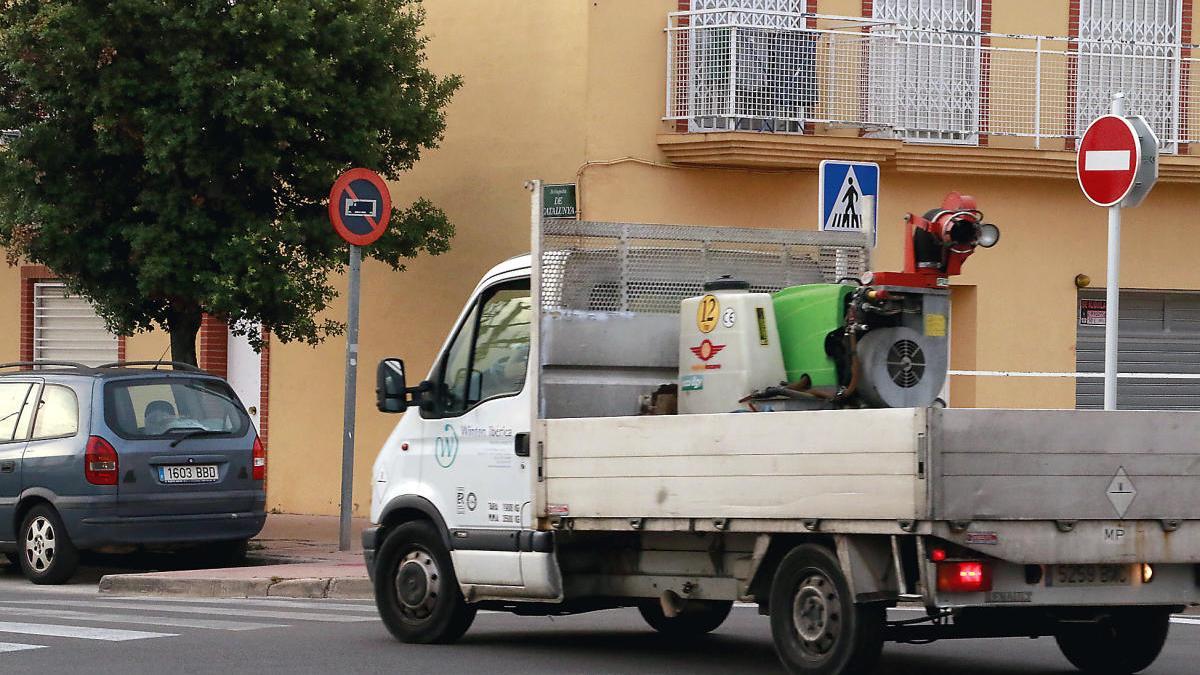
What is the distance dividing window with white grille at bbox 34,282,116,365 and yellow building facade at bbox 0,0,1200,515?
4.00 metres

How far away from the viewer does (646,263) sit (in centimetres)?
1045

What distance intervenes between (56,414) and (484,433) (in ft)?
19.7

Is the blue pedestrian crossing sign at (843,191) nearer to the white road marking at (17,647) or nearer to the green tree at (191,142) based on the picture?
the green tree at (191,142)

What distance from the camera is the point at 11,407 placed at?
1557 centimetres

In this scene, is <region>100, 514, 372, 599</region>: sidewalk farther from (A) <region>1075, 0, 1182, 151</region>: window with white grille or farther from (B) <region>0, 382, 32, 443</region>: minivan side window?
(A) <region>1075, 0, 1182, 151</region>: window with white grille

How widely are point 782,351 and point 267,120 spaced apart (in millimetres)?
8285

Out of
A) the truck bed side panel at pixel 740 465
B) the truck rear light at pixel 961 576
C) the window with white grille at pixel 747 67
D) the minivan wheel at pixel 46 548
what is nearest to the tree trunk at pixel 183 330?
the minivan wheel at pixel 46 548

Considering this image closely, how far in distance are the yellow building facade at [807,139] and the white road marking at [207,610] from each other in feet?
Answer: 23.3

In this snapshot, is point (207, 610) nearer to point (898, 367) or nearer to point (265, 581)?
point (265, 581)

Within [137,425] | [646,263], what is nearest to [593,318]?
[646,263]

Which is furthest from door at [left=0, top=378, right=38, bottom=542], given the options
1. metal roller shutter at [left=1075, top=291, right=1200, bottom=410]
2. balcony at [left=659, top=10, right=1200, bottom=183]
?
metal roller shutter at [left=1075, top=291, right=1200, bottom=410]

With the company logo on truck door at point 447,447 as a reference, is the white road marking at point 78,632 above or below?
below

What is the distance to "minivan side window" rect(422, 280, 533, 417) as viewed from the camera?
33.9ft

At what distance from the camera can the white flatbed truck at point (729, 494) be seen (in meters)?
8.12
